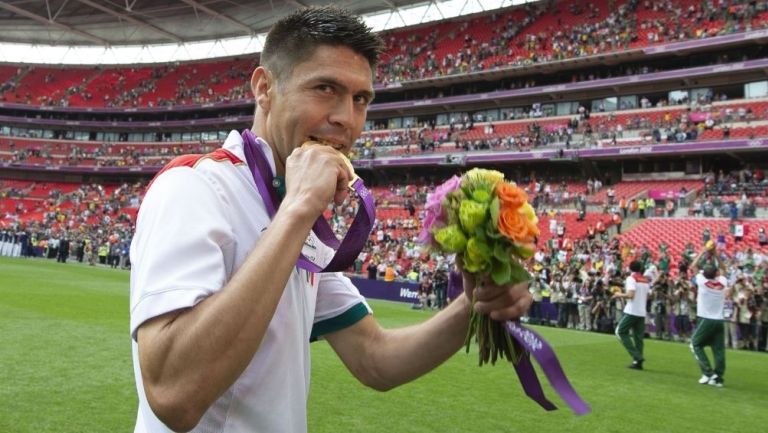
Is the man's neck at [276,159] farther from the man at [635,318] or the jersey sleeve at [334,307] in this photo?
the man at [635,318]

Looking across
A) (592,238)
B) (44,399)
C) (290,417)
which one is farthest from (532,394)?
(592,238)

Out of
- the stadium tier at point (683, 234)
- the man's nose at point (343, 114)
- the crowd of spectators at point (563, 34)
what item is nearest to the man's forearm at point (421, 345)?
Result: the man's nose at point (343, 114)

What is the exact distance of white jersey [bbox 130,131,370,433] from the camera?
1440 mm

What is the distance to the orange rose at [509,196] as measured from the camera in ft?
6.29

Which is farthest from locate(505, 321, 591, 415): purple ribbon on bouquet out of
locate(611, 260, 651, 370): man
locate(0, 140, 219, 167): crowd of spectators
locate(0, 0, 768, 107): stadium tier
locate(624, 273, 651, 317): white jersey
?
locate(0, 140, 219, 167): crowd of spectators

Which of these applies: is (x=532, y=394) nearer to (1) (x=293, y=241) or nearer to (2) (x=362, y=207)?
Result: (2) (x=362, y=207)

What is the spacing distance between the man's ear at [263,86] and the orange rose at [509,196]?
0.86 metres

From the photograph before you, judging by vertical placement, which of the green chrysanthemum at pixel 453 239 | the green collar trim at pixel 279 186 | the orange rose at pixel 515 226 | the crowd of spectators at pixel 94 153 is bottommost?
the green chrysanthemum at pixel 453 239

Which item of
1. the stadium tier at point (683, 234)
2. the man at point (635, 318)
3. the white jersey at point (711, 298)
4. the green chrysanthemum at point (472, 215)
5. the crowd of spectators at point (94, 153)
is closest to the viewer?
the green chrysanthemum at point (472, 215)

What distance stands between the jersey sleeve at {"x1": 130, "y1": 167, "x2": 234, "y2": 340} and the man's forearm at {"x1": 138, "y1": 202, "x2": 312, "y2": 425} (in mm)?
45

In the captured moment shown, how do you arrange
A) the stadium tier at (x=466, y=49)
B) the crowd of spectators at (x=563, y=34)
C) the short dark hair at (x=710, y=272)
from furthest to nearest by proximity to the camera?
1. the stadium tier at (x=466, y=49)
2. the crowd of spectators at (x=563, y=34)
3. the short dark hair at (x=710, y=272)

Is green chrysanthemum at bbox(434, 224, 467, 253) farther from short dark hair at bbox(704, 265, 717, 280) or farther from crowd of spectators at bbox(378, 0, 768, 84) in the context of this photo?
crowd of spectators at bbox(378, 0, 768, 84)

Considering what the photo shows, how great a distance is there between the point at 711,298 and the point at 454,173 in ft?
34.6

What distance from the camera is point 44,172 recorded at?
6456cm
